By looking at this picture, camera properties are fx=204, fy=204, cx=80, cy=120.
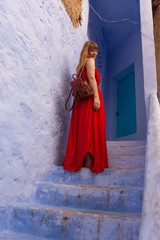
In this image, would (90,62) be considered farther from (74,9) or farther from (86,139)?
(74,9)

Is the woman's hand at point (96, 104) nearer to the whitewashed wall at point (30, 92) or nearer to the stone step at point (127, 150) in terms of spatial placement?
the whitewashed wall at point (30, 92)

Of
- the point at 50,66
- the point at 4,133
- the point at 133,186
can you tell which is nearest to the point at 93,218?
the point at 133,186

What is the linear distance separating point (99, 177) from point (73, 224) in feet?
2.04

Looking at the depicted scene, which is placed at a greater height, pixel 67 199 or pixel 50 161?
pixel 50 161

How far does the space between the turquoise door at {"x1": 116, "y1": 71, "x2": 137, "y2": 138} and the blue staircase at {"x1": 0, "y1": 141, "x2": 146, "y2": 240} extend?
2946 millimetres

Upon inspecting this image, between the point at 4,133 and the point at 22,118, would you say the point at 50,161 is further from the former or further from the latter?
the point at 4,133

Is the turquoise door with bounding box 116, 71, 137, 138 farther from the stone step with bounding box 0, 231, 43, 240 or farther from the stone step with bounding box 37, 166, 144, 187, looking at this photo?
the stone step with bounding box 0, 231, 43, 240

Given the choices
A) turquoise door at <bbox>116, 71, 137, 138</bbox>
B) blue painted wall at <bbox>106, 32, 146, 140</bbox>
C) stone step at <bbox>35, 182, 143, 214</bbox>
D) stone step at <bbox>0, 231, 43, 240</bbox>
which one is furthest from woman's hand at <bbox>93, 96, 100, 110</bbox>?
turquoise door at <bbox>116, 71, 137, 138</bbox>

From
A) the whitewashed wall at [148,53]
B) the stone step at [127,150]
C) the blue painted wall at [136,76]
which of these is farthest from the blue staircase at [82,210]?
the blue painted wall at [136,76]

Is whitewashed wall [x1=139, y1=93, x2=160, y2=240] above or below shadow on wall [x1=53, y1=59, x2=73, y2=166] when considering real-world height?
below

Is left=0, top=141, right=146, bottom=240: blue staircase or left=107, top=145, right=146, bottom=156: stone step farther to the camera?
left=107, top=145, right=146, bottom=156: stone step

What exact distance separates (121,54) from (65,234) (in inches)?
209

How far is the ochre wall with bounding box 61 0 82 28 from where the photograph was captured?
3.09 meters

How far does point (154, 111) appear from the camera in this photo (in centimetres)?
192
